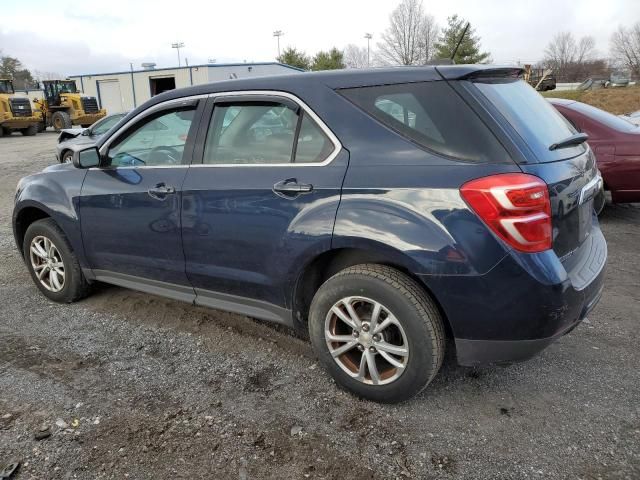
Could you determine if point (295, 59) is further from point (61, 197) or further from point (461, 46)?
point (61, 197)

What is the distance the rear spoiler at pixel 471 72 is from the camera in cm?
262

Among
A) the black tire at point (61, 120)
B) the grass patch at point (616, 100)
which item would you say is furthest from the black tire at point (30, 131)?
the grass patch at point (616, 100)

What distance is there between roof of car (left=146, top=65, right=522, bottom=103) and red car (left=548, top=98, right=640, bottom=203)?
12.8ft

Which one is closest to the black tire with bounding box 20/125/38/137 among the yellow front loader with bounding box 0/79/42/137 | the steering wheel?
the yellow front loader with bounding box 0/79/42/137

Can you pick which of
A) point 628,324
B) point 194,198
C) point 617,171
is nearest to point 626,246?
point 617,171

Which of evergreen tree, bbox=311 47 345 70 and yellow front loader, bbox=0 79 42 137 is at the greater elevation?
evergreen tree, bbox=311 47 345 70

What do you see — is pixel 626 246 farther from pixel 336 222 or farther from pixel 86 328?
pixel 86 328

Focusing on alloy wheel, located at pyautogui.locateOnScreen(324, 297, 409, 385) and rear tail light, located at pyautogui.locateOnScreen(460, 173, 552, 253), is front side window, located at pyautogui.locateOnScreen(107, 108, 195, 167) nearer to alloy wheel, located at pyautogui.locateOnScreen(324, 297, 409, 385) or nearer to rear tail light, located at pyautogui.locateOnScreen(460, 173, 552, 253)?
alloy wheel, located at pyautogui.locateOnScreen(324, 297, 409, 385)

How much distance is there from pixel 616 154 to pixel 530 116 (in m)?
4.28

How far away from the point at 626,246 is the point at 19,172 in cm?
1363

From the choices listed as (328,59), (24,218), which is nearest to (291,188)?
(24,218)

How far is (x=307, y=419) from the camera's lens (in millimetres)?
2773

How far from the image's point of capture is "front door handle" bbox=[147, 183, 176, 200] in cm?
338

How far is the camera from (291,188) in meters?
2.87
